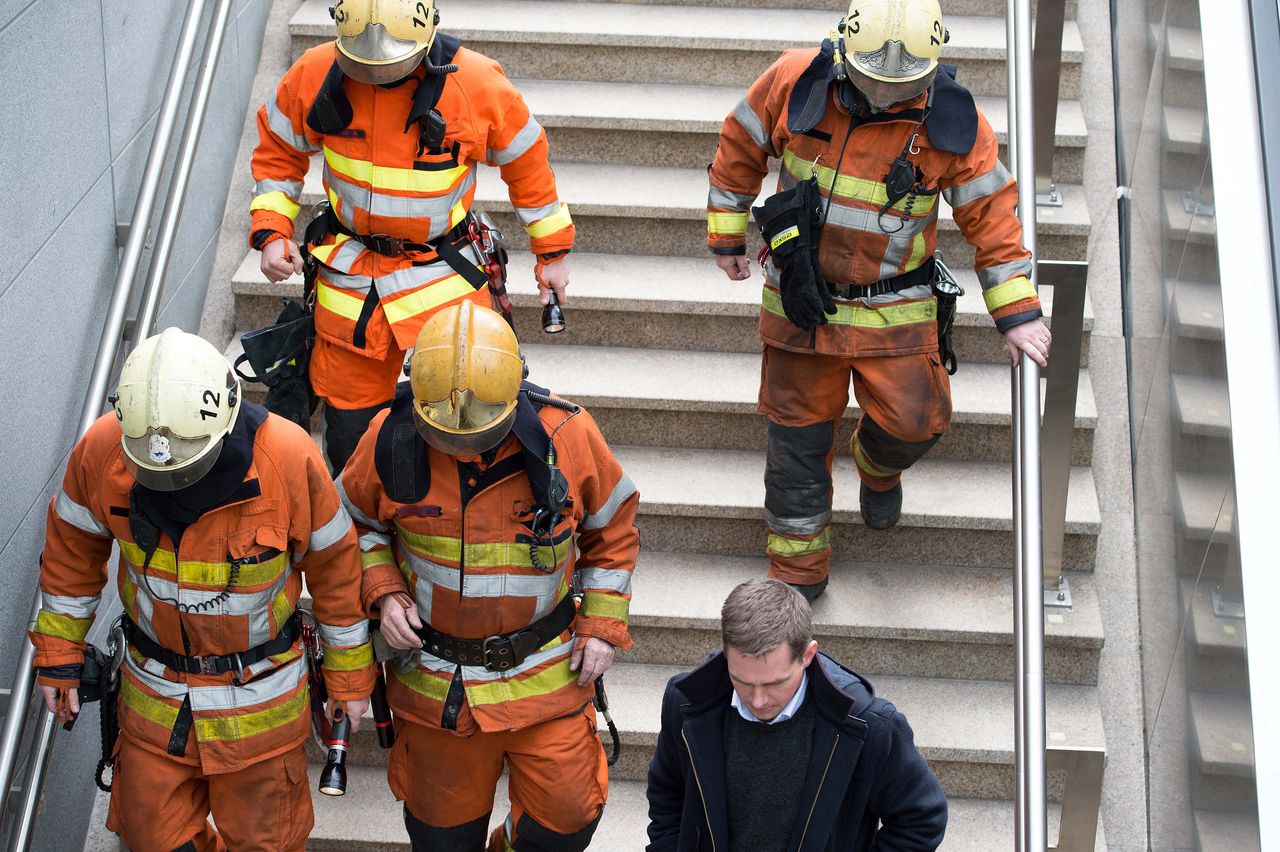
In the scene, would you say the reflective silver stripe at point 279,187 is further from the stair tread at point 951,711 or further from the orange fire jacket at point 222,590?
the stair tread at point 951,711

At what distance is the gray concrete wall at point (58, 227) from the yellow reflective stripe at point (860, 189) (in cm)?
213

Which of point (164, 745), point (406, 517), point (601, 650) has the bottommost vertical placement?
point (164, 745)

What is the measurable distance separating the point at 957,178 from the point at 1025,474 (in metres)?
0.98

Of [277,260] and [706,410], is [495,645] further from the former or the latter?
[706,410]

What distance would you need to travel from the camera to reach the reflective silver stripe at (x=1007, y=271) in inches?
174

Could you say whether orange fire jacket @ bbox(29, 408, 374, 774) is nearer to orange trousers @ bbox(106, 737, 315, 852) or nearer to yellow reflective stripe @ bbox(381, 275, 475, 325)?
orange trousers @ bbox(106, 737, 315, 852)

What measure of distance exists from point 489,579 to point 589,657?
360mm

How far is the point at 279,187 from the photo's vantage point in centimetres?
471

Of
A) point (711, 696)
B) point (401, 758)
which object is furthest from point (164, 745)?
point (711, 696)

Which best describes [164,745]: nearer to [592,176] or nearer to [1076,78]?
[592,176]

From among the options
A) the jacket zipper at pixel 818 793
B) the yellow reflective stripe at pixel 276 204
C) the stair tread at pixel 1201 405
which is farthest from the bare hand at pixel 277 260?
the stair tread at pixel 1201 405

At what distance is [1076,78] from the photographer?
19.7 ft

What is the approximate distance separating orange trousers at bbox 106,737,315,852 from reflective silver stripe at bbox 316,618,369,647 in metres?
0.36

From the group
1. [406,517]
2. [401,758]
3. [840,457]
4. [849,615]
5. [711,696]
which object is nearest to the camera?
[711,696]
